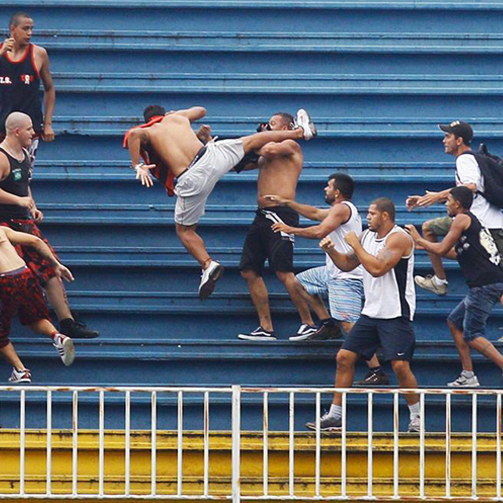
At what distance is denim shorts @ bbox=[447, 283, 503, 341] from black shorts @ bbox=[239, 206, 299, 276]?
1260mm

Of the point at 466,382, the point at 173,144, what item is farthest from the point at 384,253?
the point at 173,144

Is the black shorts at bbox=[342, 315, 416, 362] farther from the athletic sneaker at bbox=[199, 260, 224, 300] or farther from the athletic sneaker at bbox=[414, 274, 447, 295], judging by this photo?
the athletic sneaker at bbox=[199, 260, 224, 300]

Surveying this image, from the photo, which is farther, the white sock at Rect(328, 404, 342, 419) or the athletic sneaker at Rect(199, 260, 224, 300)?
the athletic sneaker at Rect(199, 260, 224, 300)

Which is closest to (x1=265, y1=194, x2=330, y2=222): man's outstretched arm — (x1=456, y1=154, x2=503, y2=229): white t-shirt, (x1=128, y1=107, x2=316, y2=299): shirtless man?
(x1=128, y1=107, x2=316, y2=299): shirtless man

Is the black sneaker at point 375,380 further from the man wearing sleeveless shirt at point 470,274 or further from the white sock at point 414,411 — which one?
the white sock at point 414,411

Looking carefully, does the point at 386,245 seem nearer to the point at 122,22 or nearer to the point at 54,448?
the point at 54,448

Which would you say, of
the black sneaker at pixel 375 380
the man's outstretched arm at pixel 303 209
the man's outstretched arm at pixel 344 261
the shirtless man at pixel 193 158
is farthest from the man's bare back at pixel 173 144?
the black sneaker at pixel 375 380

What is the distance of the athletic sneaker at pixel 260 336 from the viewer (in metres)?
9.10

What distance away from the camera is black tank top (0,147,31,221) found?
8969 mm

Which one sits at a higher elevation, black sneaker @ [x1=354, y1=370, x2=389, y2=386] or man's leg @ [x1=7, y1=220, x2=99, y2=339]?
man's leg @ [x1=7, y1=220, x2=99, y2=339]

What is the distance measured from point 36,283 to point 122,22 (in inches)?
127

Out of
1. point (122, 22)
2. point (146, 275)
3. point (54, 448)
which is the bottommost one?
point (54, 448)

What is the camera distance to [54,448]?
7.80 m

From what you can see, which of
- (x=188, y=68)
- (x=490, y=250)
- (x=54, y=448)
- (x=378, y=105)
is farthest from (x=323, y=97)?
(x=54, y=448)
